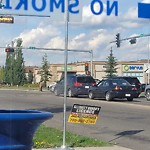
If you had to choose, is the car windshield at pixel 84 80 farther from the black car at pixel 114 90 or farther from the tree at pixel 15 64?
the tree at pixel 15 64

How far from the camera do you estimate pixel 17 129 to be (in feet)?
14.8

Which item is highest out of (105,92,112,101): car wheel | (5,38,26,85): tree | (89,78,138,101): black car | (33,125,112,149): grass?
(5,38,26,85): tree

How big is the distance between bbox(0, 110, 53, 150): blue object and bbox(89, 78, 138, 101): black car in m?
23.2

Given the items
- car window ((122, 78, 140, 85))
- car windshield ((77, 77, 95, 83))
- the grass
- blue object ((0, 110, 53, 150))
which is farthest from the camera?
car window ((122, 78, 140, 85))

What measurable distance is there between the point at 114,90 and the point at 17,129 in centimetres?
2358

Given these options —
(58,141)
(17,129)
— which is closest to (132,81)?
(58,141)

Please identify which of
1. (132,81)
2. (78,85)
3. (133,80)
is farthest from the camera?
(133,80)

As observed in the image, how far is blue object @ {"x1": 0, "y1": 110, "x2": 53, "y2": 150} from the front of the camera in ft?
14.4

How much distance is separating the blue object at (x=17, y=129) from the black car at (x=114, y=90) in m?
23.2

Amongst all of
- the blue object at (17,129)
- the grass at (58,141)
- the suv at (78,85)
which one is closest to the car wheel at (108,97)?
the suv at (78,85)

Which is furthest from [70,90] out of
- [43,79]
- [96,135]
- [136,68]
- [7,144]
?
[136,68]

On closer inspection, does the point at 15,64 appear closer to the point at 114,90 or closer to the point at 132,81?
the point at 114,90

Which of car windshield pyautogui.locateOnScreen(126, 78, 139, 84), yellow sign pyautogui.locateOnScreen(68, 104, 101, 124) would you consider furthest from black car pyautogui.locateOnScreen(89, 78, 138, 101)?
yellow sign pyautogui.locateOnScreen(68, 104, 101, 124)

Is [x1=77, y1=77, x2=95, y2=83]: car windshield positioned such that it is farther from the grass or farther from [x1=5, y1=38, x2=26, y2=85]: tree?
the grass
